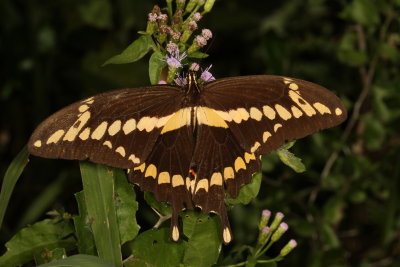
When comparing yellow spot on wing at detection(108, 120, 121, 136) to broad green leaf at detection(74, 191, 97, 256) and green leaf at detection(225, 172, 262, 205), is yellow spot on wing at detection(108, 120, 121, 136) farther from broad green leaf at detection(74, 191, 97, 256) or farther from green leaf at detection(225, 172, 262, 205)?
green leaf at detection(225, 172, 262, 205)

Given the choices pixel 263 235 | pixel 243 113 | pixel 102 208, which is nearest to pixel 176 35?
pixel 243 113

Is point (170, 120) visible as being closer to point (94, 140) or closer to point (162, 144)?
point (162, 144)

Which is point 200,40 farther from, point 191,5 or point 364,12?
point 364,12

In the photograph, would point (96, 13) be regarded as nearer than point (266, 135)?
No

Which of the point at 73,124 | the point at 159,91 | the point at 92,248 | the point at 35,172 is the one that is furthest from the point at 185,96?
the point at 35,172

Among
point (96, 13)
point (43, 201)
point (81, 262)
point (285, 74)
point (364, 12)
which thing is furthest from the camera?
point (96, 13)

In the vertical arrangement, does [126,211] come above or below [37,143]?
below

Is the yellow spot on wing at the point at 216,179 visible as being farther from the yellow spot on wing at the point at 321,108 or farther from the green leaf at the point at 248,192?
the yellow spot on wing at the point at 321,108

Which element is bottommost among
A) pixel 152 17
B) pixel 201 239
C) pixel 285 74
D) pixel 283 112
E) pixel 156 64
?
pixel 285 74
